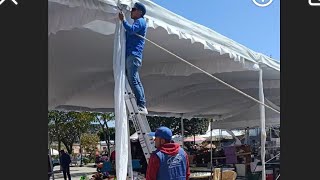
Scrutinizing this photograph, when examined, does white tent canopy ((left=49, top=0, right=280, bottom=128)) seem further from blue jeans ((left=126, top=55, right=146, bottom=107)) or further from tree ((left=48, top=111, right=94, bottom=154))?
tree ((left=48, top=111, right=94, bottom=154))

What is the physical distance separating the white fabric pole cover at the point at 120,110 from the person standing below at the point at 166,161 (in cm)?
57

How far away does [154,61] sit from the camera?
989 cm

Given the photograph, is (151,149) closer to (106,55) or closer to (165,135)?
(165,135)

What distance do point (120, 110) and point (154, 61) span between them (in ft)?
14.9

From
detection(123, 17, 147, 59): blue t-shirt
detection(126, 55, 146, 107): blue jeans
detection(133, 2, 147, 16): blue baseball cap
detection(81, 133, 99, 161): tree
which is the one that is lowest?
detection(81, 133, 99, 161): tree

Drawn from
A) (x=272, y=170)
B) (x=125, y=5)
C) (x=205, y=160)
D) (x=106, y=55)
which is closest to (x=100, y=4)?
(x=125, y=5)

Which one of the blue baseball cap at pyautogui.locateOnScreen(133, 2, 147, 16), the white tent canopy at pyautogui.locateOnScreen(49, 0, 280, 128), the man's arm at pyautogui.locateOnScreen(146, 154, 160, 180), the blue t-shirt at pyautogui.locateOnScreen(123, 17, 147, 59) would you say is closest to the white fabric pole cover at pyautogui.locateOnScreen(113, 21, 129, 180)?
the blue t-shirt at pyautogui.locateOnScreen(123, 17, 147, 59)

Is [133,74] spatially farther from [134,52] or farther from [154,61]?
[154,61]

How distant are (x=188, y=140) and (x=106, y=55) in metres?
26.6

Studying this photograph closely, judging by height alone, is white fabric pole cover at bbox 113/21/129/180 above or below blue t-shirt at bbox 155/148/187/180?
above

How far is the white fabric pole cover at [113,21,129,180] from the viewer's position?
17.3 feet

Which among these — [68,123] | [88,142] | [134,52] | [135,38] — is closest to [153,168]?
[134,52]

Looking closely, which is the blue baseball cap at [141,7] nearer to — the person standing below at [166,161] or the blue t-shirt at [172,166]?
the person standing below at [166,161]

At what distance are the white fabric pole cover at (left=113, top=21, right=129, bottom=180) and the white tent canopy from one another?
48 centimetres
